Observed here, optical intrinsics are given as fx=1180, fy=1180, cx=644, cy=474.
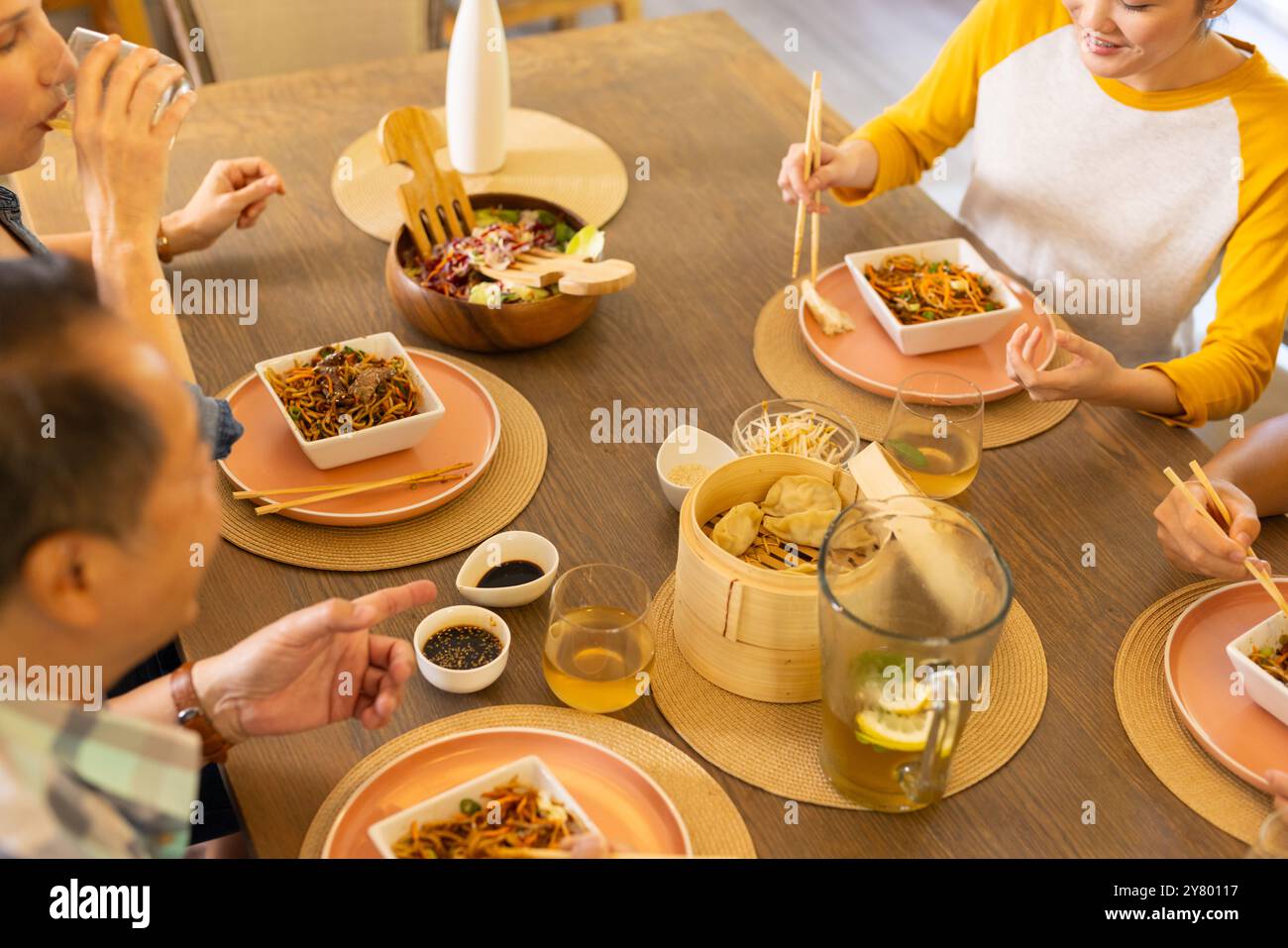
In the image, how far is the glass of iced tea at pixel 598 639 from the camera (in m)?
1.26

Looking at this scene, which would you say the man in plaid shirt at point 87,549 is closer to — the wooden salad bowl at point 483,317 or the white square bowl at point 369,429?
the white square bowl at point 369,429

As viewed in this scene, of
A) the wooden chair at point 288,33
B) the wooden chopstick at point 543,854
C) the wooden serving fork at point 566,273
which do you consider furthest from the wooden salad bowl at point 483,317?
the wooden chair at point 288,33

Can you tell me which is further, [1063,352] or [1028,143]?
[1028,143]

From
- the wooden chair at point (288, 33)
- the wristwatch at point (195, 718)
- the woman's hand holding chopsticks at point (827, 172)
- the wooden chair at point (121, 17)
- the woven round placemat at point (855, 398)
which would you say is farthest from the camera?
the wooden chair at point (121, 17)

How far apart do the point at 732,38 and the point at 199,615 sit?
6.07ft

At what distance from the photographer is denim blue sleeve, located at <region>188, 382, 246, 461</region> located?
4.68 feet

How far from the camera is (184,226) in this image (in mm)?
1912

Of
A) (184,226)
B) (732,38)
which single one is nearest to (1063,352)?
(732,38)

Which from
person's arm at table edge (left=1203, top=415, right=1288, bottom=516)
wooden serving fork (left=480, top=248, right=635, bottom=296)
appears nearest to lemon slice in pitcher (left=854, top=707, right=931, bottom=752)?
person's arm at table edge (left=1203, top=415, right=1288, bottom=516)

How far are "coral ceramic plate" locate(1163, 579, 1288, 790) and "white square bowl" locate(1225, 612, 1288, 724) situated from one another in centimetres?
2

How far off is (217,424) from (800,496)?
0.71 meters

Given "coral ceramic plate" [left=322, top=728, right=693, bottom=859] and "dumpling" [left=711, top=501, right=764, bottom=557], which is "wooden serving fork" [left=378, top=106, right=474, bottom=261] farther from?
"coral ceramic plate" [left=322, top=728, right=693, bottom=859]

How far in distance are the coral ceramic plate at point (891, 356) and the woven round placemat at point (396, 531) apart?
50 cm
